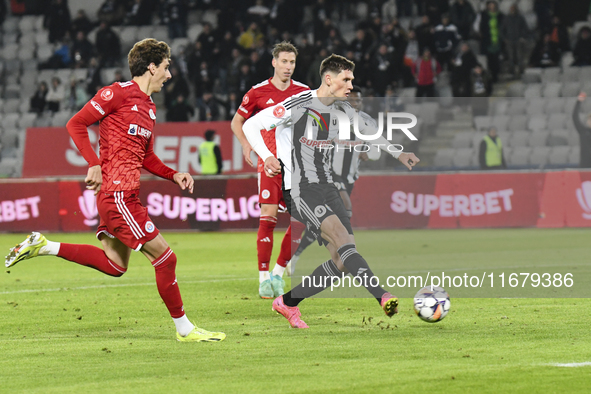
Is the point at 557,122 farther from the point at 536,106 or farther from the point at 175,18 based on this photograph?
the point at 175,18

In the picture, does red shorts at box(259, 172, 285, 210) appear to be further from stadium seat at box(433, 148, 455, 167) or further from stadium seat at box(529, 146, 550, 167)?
stadium seat at box(529, 146, 550, 167)

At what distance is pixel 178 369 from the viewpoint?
5.03m

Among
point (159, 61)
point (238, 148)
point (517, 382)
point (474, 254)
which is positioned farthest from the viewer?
point (238, 148)

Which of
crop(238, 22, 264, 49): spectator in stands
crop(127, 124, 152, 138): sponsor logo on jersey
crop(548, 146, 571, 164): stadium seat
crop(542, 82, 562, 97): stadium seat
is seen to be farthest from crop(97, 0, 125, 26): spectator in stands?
crop(127, 124, 152, 138): sponsor logo on jersey

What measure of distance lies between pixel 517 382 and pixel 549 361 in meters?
0.62

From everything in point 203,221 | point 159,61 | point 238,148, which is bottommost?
point 203,221

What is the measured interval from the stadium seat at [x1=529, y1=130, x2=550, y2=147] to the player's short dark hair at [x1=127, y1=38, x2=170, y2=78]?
11.8 meters

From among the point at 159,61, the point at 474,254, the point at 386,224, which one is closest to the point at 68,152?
the point at 386,224

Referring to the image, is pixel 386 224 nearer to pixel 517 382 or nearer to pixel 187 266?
pixel 187 266

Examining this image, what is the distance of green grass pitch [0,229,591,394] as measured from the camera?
463 cm

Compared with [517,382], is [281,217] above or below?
below

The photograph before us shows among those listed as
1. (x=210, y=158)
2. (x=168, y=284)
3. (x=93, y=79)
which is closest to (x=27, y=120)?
(x=93, y=79)

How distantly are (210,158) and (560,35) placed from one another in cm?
866

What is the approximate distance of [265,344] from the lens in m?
5.84
